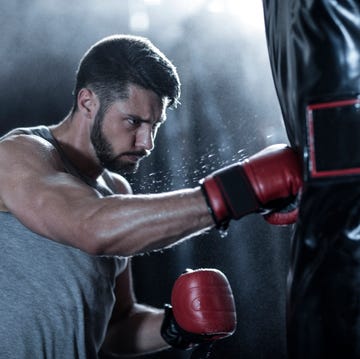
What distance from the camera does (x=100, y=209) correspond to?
4.00 ft

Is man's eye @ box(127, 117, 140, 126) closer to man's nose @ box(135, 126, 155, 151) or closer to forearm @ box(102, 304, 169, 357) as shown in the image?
man's nose @ box(135, 126, 155, 151)

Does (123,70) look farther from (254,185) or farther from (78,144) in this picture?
(254,185)

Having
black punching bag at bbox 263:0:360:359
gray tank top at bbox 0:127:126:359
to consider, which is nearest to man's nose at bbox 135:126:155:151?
gray tank top at bbox 0:127:126:359

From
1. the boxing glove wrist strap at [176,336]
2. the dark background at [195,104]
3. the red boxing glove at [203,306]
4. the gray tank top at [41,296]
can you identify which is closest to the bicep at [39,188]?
the gray tank top at [41,296]

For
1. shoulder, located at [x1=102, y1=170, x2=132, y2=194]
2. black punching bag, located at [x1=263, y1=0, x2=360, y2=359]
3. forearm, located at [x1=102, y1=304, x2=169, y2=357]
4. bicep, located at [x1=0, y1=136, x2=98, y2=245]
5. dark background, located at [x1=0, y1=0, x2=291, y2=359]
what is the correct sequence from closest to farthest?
1. black punching bag, located at [x1=263, y1=0, x2=360, y2=359]
2. bicep, located at [x1=0, y1=136, x2=98, y2=245]
3. forearm, located at [x1=102, y1=304, x2=169, y2=357]
4. shoulder, located at [x1=102, y1=170, x2=132, y2=194]
5. dark background, located at [x1=0, y1=0, x2=291, y2=359]

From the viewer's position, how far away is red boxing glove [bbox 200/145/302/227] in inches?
42.4

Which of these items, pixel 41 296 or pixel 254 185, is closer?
pixel 254 185

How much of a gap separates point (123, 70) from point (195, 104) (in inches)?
44.5

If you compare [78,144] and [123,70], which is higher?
[123,70]

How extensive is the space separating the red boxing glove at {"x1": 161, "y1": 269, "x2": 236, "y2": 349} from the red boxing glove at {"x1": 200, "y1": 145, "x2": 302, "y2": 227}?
472mm

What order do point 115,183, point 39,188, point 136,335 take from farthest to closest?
point 115,183
point 136,335
point 39,188

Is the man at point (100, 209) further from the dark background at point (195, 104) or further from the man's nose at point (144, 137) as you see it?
the dark background at point (195, 104)

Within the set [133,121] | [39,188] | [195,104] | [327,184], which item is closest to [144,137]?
[133,121]

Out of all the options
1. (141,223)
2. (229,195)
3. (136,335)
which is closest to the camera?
(229,195)
